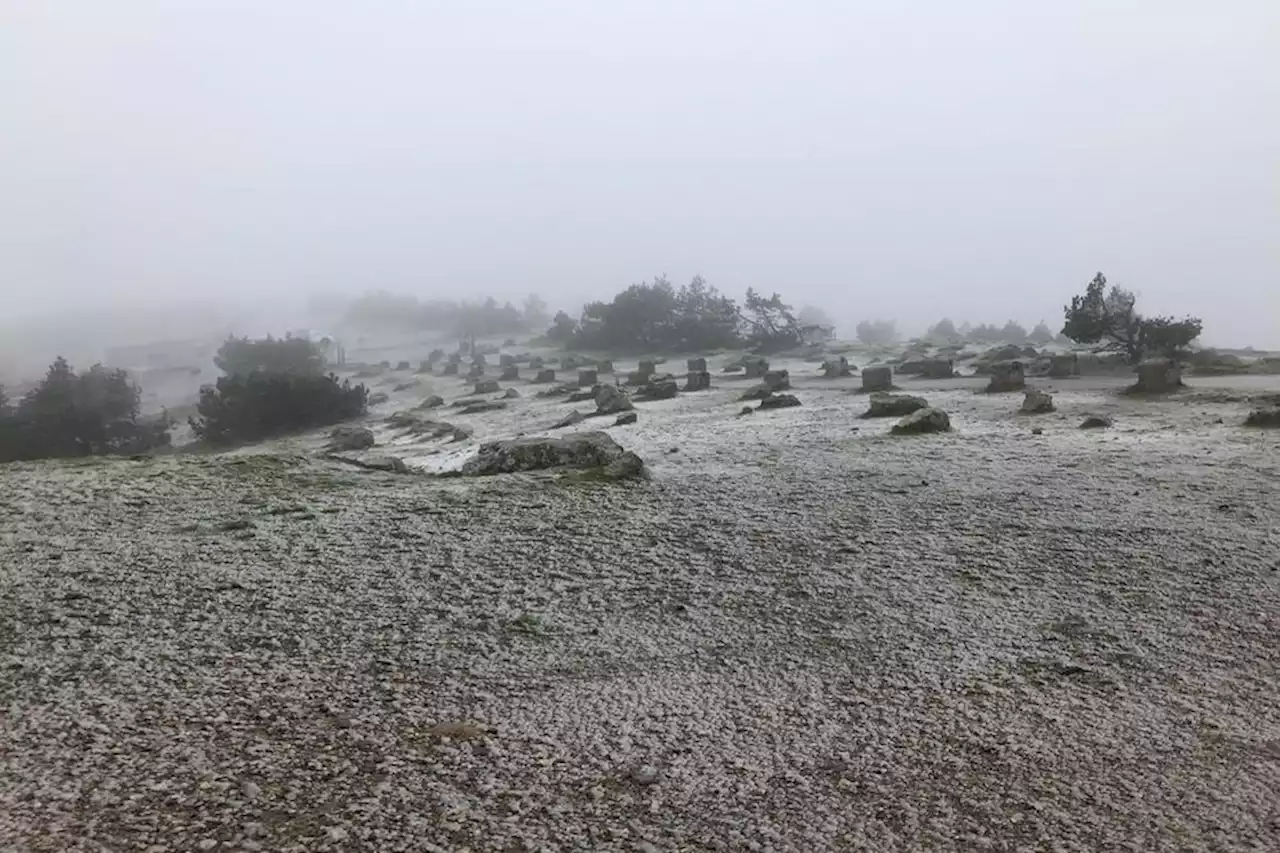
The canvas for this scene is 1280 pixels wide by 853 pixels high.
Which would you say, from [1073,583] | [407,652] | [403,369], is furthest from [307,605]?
[403,369]

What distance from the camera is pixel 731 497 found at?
26.6 ft

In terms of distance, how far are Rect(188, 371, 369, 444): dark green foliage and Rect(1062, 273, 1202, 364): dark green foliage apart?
21183 mm

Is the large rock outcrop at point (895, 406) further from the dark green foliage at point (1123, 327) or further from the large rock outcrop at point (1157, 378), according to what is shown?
the dark green foliage at point (1123, 327)

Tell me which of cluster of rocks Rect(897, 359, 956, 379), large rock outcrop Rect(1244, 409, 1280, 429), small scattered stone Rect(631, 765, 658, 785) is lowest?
small scattered stone Rect(631, 765, 658, 785)

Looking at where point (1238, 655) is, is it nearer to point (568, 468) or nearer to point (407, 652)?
point (407, 652)

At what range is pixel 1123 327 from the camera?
22.7 metres

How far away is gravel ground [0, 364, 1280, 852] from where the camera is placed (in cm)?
296

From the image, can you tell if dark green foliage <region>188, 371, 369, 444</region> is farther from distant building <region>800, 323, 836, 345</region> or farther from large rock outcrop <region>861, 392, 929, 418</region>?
distant building <region>800, 323, 836, 345</region>

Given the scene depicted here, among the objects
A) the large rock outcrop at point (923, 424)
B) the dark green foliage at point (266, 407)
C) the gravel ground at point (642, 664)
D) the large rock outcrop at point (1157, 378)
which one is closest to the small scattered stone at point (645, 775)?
the gravel ground at point (642, 664)

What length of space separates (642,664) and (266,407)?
21.1 metres

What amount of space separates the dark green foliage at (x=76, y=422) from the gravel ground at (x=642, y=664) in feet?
48.9

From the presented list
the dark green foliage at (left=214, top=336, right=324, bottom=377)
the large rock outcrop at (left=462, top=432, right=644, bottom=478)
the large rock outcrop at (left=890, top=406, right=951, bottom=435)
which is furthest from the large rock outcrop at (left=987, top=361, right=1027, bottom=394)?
the dark green foliage at (left=214, top=336, right=324, bottom=377)

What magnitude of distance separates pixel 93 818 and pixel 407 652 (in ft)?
5.62

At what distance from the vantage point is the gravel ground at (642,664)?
2.96 m
